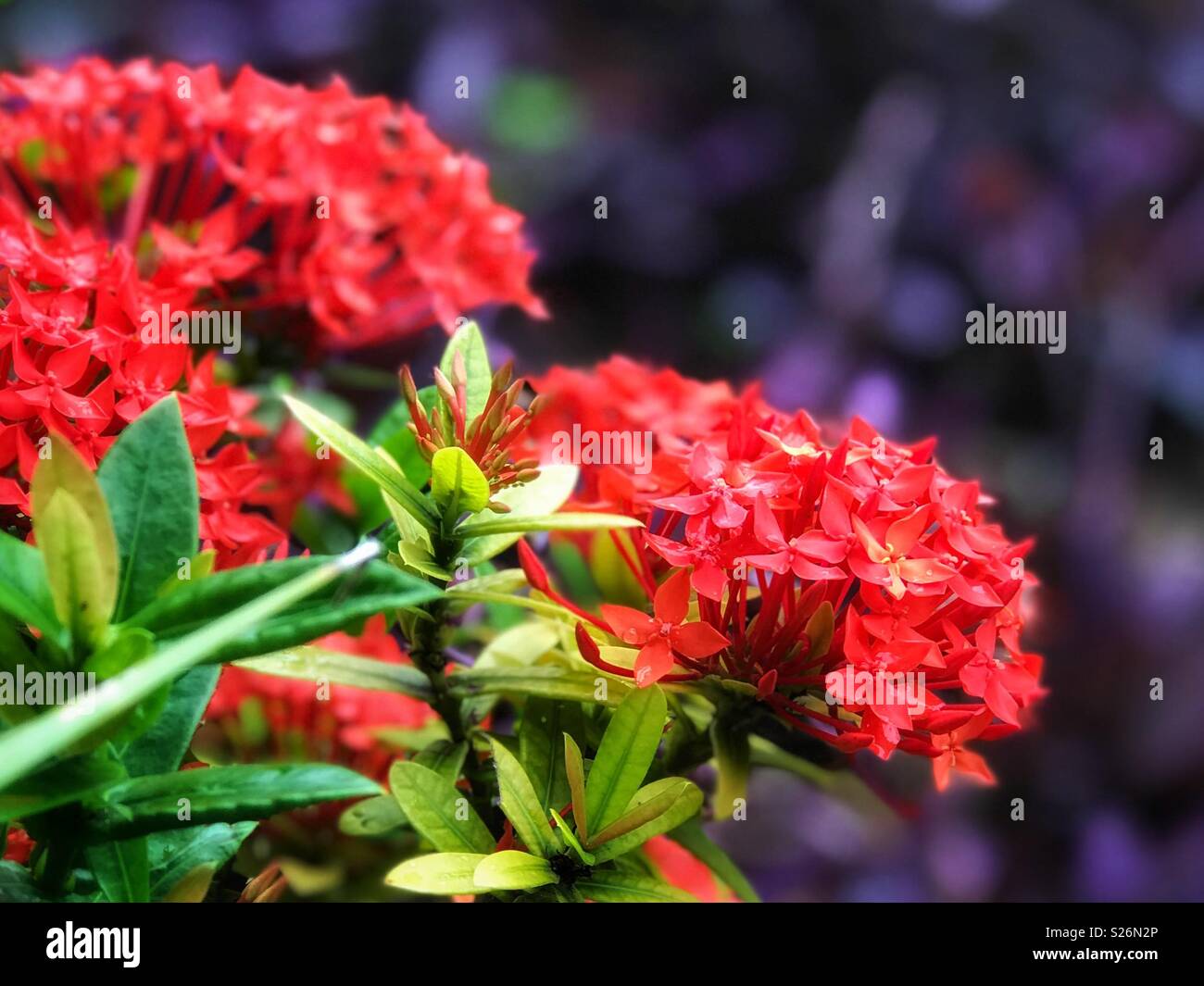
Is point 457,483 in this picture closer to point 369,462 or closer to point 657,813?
point 369,462

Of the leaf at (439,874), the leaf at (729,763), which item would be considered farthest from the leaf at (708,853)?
the leaf at (439,874)

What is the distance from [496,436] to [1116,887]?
4.03 ft

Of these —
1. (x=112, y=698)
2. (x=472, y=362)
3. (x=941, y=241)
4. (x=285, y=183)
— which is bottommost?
(x=112, y=698)

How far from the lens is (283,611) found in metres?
0.40

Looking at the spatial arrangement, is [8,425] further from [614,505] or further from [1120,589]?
[1120,589]

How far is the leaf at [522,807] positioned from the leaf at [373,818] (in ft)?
0.33

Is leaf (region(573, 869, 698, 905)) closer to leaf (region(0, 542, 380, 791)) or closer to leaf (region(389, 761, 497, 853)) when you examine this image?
leaf (region(389, 761, 497, 853))

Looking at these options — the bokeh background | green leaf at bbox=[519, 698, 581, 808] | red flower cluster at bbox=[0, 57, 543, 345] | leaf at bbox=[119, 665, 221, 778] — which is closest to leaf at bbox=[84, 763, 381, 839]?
leaf at bbox=[119, 665, 221, 778]

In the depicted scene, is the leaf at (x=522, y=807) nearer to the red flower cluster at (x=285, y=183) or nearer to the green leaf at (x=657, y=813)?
the green leaf at (x=657, y=813)

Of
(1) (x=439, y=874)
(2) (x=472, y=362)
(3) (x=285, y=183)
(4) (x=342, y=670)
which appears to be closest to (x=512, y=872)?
(1) (x=439, y=874)

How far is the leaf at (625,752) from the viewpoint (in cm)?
47

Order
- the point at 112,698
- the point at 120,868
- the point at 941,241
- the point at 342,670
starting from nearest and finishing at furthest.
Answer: the point at 112,698, the point at 120,868, the point at 342,670, the point at 941,241

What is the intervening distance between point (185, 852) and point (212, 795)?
8 cm
